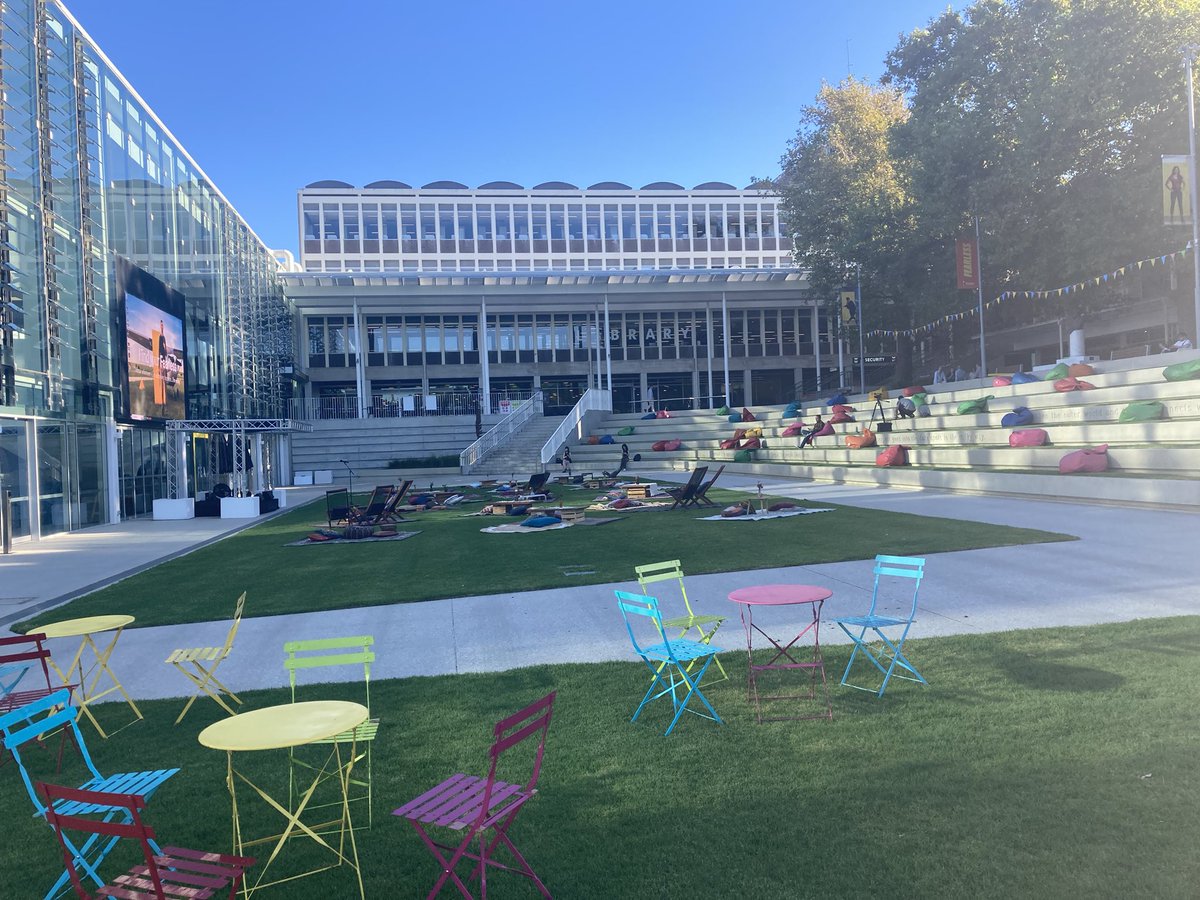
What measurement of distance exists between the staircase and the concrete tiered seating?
780 centimetres

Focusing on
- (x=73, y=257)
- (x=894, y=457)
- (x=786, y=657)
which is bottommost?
(x=786, y=657)

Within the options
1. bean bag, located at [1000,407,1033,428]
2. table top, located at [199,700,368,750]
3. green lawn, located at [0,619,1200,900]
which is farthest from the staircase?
table top, located at [199,700,368,750]

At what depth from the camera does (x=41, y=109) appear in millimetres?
19109

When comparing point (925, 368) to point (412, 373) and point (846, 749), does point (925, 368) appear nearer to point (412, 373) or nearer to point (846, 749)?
point (412, 373)

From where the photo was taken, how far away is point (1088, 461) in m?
16.4

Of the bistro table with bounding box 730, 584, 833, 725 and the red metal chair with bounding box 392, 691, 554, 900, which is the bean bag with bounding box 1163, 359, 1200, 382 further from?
the red metal chair with bounding box 392, 691, 554, 900

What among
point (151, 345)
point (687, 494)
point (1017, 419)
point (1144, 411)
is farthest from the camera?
point (151, 345)

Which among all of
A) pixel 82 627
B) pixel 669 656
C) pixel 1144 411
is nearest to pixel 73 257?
pixel 82 627

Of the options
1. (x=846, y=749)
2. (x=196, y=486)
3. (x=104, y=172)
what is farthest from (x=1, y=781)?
(x=196, y=486)

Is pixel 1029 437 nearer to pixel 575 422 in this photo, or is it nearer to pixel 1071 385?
pixel 1071 385

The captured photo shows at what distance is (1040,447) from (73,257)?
24.6 meters

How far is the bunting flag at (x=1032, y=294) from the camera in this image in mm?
26641

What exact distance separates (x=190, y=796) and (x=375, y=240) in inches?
2594

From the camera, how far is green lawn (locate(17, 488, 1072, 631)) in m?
9.99
